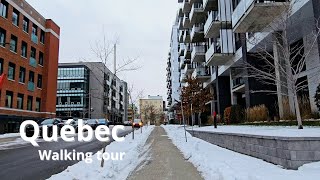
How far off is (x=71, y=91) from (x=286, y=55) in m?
77.9

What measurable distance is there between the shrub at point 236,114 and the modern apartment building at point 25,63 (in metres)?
20.6

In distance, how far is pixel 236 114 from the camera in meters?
23.3

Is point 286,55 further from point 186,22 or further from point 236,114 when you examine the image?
point 186,22

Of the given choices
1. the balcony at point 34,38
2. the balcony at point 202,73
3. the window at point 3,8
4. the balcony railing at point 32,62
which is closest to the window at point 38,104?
the balcony railing at point 32,62

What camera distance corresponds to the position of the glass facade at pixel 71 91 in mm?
82750

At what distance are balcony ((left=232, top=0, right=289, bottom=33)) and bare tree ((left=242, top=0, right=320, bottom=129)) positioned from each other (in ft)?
3.41

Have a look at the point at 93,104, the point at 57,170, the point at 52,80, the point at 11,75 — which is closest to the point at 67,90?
the point at 93,104

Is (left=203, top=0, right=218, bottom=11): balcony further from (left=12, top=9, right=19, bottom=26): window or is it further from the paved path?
Answer: the paved path

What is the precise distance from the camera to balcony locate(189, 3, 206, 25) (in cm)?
3538

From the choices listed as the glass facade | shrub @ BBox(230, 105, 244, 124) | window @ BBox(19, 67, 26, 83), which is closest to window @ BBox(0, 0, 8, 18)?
window @ BBox(19, 67, 26, 83)

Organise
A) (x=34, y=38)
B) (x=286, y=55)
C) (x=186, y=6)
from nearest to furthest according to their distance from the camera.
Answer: (x=286, y=55) < (x=34, y=38) < (x=186, y=6)

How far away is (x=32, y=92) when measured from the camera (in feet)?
126

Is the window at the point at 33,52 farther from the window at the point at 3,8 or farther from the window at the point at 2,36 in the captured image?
the window at the point at 3,8

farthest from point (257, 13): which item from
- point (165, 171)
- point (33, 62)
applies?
point (33, 62)
